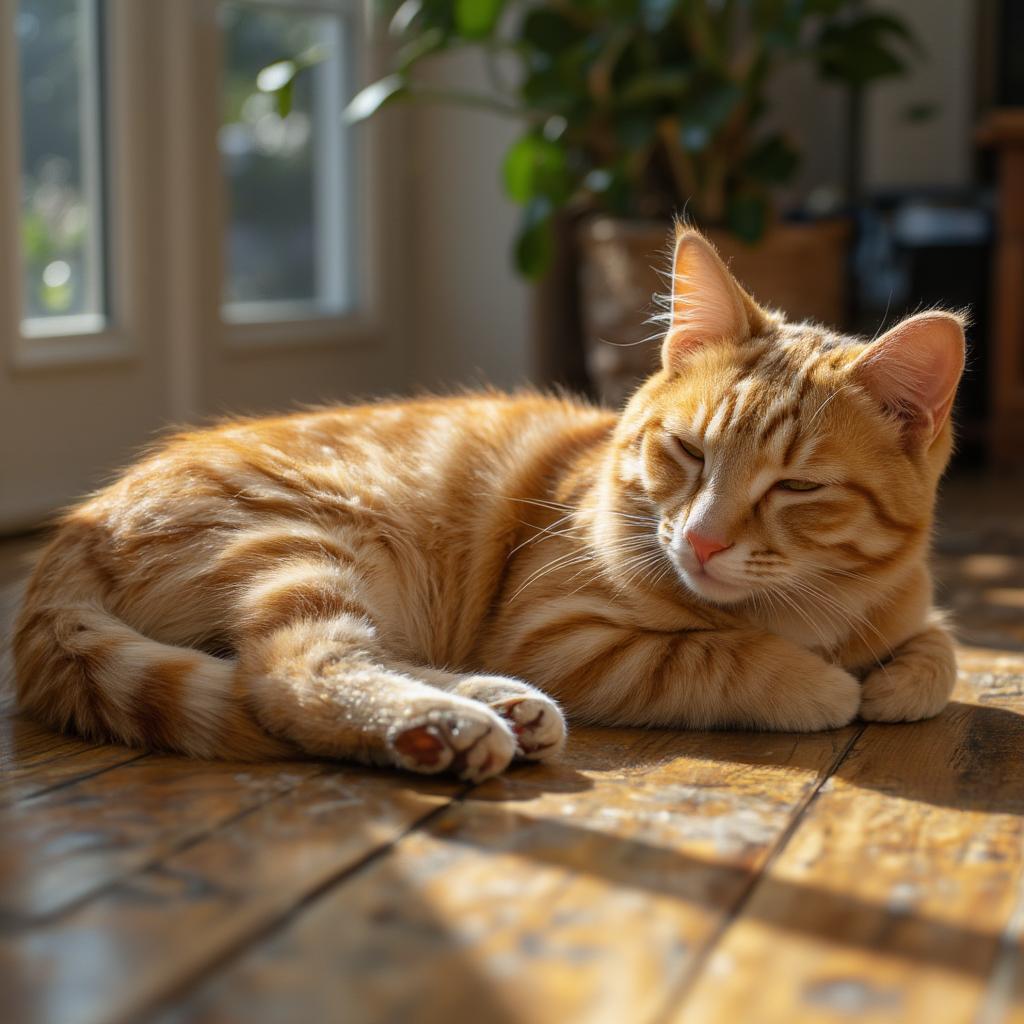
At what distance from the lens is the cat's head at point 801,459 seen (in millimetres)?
1680

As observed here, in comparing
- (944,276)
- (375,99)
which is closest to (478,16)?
(375,99)

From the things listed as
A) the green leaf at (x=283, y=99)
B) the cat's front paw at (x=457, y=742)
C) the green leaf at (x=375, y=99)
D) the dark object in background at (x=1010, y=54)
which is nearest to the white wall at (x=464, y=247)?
the green leaf at (x=375, y=99)

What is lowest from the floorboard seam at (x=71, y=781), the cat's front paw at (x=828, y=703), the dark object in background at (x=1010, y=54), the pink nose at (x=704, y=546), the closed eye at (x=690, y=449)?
the floorboard seam at (x=71, y=781)

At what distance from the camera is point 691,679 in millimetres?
1759

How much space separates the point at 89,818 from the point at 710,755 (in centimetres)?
72

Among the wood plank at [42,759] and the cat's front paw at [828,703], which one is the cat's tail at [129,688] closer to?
the wood plank at [42,759]

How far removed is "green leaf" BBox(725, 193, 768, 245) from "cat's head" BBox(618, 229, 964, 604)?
2.07m

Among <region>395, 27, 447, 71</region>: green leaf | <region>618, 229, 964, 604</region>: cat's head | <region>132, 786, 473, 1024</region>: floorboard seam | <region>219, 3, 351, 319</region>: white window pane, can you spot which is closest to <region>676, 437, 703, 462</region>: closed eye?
<region>618, 229, 964, 604</region>: cat's head

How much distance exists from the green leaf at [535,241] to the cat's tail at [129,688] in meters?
2.46

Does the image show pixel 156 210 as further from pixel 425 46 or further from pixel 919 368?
pixel 919 368

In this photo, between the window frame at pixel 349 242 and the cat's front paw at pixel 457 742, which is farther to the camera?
the window frame at pixel 349 242

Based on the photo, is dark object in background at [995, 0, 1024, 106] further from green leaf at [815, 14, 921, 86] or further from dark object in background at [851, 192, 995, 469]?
green leaf at [815, 14, 921, 86]

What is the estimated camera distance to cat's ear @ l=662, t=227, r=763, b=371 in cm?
186

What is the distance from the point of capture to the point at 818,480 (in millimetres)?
1687
